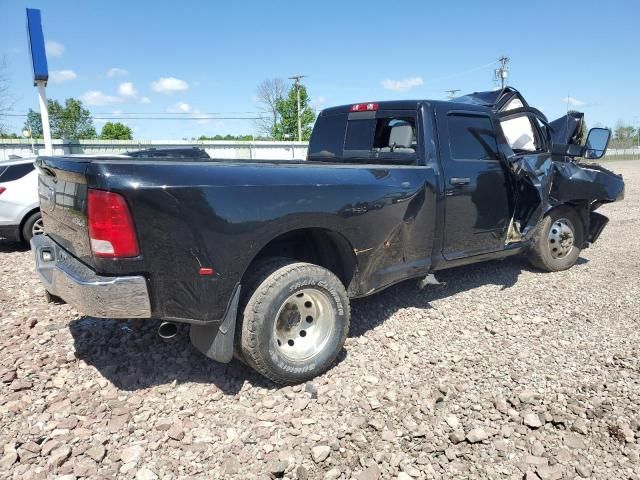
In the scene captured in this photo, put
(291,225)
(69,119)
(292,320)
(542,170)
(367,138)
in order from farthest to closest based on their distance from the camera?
1. (69,119)
2. (542,170)
3. (367,138)
4. (292,320)
5. (291,225)

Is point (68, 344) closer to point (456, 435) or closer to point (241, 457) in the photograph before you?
point (241, 457)

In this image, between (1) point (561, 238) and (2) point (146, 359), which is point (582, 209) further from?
(2) point (146, 359)

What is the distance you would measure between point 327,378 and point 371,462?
895 mm

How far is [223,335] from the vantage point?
9.31 feet

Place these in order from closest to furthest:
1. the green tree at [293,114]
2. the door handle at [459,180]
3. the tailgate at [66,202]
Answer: the tailgate at [66,202]
the door handle at [459,180]
the green tree at [293,114]

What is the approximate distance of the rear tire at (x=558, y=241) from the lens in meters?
5.61

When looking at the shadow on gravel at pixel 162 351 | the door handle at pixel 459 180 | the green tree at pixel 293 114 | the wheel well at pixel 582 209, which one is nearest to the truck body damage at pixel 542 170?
the wheel well at pixel 582 209

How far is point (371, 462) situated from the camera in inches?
97.7

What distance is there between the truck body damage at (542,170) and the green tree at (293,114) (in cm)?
5246

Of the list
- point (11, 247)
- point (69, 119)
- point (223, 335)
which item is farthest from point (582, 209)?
point (69, 119)

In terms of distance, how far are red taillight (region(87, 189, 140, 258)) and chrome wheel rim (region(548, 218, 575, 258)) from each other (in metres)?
5.01

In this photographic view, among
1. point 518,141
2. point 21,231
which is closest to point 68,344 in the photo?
point 21,231

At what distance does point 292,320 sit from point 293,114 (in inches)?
2224

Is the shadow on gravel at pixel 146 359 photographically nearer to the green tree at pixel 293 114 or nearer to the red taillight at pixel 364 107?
the red taillight at pixel 364 107
